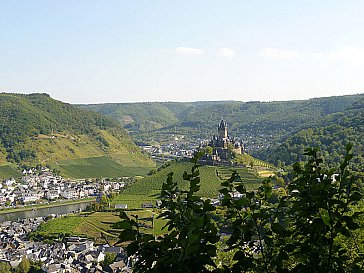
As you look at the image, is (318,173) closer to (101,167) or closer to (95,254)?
(95,254)

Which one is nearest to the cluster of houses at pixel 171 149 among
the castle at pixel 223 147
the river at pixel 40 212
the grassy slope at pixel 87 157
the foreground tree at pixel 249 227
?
the grassy slope at pixel 87 157

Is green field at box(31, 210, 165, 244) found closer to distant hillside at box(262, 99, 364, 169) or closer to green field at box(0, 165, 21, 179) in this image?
distant hillside at box(262, 99, 364, 169)

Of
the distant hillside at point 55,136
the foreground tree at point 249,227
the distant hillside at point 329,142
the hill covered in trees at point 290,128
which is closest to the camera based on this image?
the foreground tree at point 249,227

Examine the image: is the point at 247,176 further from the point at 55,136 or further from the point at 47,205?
the point at 55,136

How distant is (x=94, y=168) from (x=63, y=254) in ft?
181

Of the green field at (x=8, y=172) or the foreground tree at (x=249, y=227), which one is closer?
the foreground tree at (x=249, y=227)

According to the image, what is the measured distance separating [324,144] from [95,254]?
163 ft

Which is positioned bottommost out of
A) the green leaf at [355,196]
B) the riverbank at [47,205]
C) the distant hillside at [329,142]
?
the riverbank at [47,205]

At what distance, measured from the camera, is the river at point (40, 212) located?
54278mm

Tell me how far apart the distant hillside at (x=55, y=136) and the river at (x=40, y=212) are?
24.8 metres

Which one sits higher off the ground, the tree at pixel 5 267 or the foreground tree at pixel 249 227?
the foreground tree at pixel 249 227

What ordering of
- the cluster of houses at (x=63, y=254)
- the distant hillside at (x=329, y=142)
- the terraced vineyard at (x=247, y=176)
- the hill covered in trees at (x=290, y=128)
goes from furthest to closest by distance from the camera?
the hill covered in trees at (x=290, y=128) → the distant hillside at (x=329, y=142) → the terraced vineyard at (x=247, y=176) → the cluster of houses at (x=63, y=254)

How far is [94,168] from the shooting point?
→ 3553 inches

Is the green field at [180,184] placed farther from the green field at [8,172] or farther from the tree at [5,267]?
the green field at [8,172]
